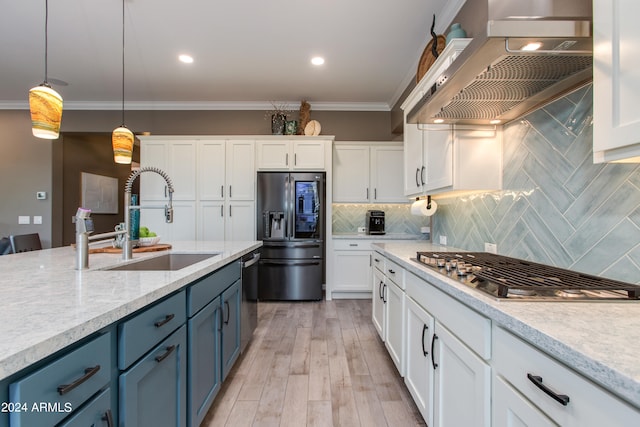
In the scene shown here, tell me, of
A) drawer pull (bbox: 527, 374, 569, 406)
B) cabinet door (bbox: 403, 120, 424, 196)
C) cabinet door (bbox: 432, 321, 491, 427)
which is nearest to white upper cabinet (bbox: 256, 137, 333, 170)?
cabinet door (bbox: 403, 120, 424, 196)

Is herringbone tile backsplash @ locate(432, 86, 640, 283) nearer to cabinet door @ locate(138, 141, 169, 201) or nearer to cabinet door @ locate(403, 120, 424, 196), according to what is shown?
cabinet door @ locate(403, 120, 424, 196)

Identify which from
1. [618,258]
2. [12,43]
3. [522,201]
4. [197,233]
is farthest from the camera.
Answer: [197,233]

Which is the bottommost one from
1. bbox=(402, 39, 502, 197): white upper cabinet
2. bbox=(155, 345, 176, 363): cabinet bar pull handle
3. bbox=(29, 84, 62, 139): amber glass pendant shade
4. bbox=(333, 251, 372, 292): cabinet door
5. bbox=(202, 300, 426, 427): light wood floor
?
bbox=(202, 300, 426, 427): light wood floor

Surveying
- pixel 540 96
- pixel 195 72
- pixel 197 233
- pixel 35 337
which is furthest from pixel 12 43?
pixel 540 96

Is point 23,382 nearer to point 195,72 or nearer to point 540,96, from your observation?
point 540,96

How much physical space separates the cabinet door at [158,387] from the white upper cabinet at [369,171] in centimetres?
326

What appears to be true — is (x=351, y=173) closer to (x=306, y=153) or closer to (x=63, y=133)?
(x=306, y=153)

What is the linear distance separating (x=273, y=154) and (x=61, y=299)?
3.35m

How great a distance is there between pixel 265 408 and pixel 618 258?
189 cm

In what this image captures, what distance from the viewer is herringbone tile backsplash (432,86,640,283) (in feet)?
3.64

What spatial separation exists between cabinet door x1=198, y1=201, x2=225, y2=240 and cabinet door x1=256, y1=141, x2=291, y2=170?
83 cm

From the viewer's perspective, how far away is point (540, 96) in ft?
4.85

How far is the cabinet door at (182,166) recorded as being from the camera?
412 centimetres

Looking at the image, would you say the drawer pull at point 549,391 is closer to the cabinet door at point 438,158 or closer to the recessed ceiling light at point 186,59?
the cabinet door at point 438,158
